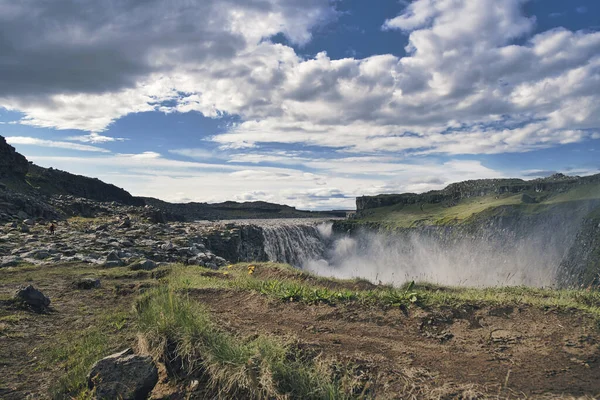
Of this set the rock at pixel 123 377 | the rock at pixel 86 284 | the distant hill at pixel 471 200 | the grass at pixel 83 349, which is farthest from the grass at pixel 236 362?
the distant hill at pixel 471 200

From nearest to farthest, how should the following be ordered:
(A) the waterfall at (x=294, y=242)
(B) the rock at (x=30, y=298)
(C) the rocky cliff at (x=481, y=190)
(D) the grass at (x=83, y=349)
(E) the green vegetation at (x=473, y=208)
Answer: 1. (D) the grass at (x=83, y=349)
2. (B) the rock at (x=30, y=298)
3. (A) the waterfall at (x=294, y=242)
4. (E) the green vegetation at (x=473, y=208)
5. (C) the rocky cliff at (x=481, y=190)

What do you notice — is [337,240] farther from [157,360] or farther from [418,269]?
[157,360]

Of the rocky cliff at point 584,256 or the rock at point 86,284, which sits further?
the rocky cliff at point 584,256

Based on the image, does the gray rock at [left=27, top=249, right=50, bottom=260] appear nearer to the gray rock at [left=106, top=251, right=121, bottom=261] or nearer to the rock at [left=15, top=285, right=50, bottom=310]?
the gray rock at [left=106, top=251, right=121, bottom=261]

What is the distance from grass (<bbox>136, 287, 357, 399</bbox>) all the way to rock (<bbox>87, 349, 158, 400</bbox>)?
54 centimetres

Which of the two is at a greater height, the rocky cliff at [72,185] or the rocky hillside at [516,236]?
the rocky cliff at [72,185]

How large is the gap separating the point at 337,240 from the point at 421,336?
235ft

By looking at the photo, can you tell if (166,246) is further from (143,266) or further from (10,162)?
(10,162)

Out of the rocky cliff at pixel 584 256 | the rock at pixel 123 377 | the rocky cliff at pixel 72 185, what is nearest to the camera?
the rock at pixel 123 377

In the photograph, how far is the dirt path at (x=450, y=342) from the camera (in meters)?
5.50

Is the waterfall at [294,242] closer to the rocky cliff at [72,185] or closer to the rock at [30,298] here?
the rock at [30,298]

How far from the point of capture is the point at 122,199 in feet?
363

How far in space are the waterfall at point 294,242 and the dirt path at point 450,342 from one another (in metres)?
38.1

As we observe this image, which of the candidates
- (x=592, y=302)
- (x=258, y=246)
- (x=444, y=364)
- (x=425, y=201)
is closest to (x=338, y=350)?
(x=444, y=364)
